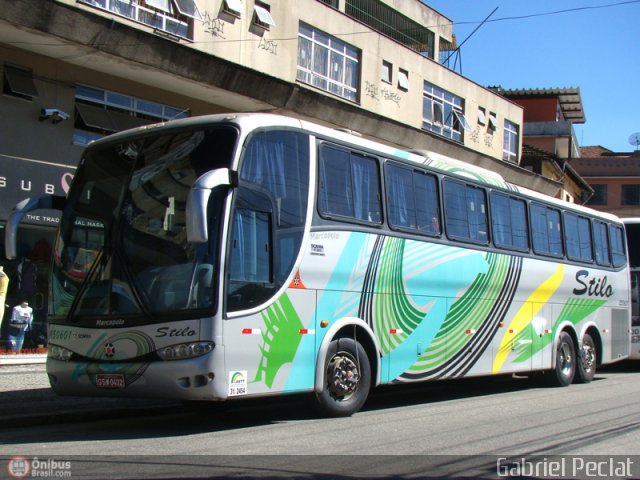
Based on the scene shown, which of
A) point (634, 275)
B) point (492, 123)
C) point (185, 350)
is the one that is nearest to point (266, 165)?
point (185, 350)

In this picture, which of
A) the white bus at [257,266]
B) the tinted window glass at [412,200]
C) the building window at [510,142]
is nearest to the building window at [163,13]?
the white bus at [257,266]

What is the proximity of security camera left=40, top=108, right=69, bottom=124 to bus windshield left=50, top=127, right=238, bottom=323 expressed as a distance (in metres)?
7.49

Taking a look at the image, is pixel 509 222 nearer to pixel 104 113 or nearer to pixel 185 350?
pixel 185 350

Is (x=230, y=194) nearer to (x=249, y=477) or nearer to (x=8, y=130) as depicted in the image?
(x=249, y=477)

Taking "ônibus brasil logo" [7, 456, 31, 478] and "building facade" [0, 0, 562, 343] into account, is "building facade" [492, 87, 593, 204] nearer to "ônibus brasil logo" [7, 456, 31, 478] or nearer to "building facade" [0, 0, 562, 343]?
"building facade" [0, 0, 562, 343]

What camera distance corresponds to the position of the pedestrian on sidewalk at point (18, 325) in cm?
1617

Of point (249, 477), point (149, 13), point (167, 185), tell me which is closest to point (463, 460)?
point (249, 477)

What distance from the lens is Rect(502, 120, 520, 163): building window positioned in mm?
34250

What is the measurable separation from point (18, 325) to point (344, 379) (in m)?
8.69

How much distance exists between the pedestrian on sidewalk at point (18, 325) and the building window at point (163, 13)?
248 inches

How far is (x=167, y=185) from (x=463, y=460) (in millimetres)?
4181

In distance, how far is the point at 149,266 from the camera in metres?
8.66

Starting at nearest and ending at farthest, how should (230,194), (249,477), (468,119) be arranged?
1. (249,477)
2. (230,194)
3. (468,119)

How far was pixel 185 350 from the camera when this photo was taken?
8.32m
